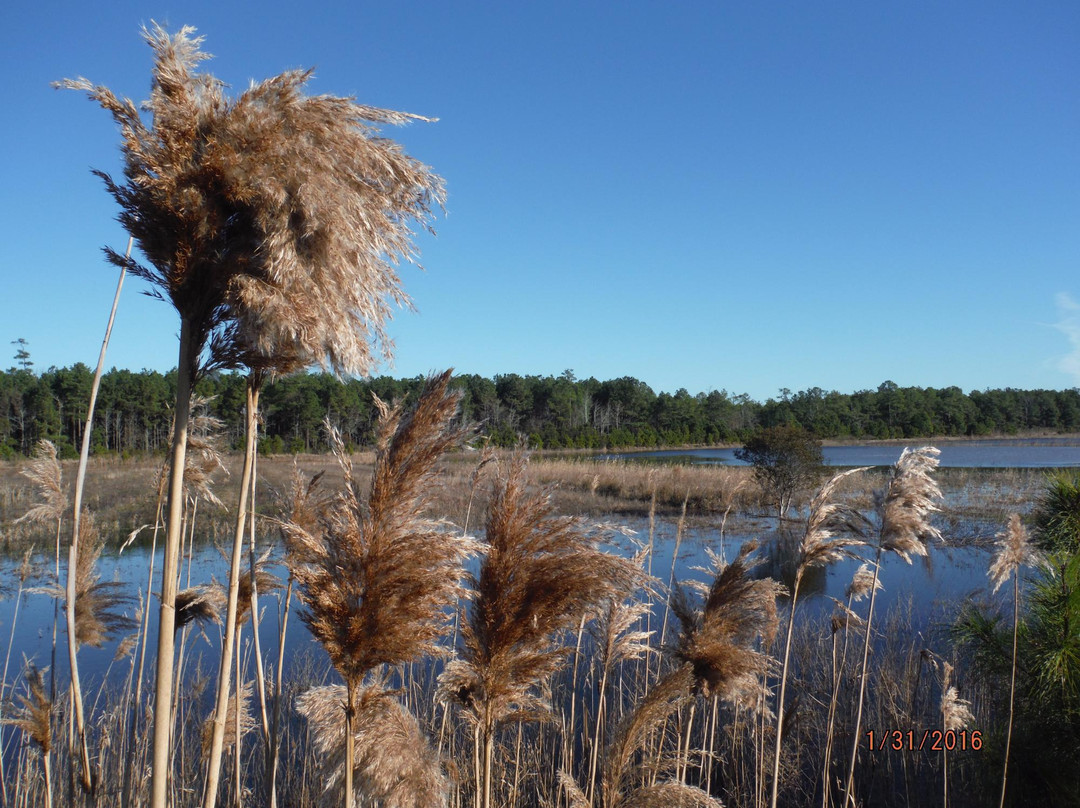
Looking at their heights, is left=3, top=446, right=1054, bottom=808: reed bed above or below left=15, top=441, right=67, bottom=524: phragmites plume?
below

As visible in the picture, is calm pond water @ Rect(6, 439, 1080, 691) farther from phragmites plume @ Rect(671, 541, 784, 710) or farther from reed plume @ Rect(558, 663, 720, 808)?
reed plume @ Rect(558, 663, 720, 808)

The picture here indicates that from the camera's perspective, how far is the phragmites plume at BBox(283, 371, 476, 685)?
1961mm

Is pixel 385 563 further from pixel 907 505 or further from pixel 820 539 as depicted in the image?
pixel 907 505

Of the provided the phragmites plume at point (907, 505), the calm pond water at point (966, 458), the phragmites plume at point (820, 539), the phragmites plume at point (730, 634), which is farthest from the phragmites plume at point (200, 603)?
the calm pond water at point (966, 458)

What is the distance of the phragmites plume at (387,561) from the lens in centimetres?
196

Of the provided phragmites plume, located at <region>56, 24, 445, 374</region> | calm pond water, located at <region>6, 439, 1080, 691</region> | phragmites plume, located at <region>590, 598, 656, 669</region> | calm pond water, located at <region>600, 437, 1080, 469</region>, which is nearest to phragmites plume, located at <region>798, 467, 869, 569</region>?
calm pond water, located at <region>6, 439, 1080, 691</region>

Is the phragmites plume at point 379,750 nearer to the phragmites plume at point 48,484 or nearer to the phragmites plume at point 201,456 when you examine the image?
the phragmites plume at point 201,456

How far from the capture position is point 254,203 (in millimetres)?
1678

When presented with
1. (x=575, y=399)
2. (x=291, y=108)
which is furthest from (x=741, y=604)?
(x=575, y=399)

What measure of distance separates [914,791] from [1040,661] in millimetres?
1729

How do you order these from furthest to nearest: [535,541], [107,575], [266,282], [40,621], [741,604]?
[107,575] < [40,621] < [741,604] < [535,541] < [266,282]

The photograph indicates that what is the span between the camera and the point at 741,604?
3.03 meters

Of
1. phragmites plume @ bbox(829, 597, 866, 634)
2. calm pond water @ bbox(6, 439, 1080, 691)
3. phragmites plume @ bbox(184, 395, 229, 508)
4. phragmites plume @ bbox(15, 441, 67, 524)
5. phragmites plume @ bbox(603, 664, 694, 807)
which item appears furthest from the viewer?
calm pond water @ bbox(6, 439, 1080, 691)

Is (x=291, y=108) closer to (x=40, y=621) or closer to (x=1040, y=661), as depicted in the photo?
(x=1040, y=661)
